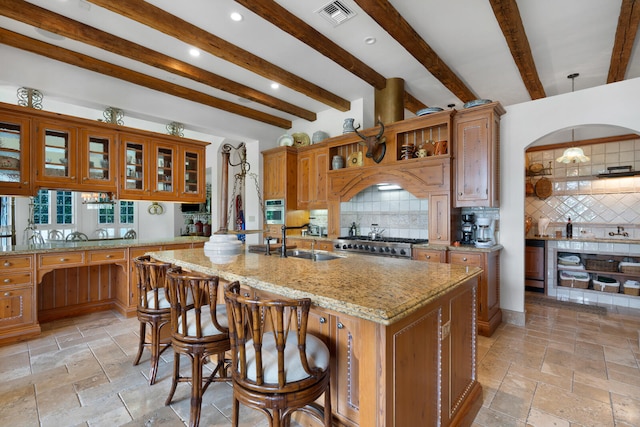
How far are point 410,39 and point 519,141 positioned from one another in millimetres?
1773

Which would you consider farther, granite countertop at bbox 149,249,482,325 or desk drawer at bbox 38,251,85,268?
desk drawer at bbox 38,251,85,268

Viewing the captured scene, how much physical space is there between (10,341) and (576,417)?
4807mm

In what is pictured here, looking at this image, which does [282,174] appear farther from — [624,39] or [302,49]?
[624,39]

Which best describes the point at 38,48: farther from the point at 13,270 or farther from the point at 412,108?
the point at 412,108

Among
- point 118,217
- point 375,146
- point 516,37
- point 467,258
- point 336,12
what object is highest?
point 336,12

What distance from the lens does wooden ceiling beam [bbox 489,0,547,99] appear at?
8.14ft

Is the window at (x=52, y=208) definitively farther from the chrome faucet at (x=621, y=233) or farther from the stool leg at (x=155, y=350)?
the chrome faucet at (x=621, y=233)

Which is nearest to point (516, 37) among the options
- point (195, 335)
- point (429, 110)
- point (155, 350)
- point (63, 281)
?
point (429, 110)

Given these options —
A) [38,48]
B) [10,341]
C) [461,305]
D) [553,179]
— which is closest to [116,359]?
[10,341]

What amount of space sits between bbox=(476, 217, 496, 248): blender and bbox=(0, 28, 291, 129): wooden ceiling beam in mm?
3905

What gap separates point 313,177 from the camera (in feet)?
17.1

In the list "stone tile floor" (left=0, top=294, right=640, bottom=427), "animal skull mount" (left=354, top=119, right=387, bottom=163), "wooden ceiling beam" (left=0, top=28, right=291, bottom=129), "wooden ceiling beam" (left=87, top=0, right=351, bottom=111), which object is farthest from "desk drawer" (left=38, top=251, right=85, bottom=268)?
"animal skull mount" (left=354, top=119, right=387, bottom=163)

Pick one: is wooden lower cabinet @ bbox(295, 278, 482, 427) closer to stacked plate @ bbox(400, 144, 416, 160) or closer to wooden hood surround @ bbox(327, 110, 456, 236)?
wooden hood surround @ bbox(327, 110, 456, 236)

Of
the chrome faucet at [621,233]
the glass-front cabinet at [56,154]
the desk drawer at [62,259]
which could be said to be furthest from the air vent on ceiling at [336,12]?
the chrome faucet at [621,233]
